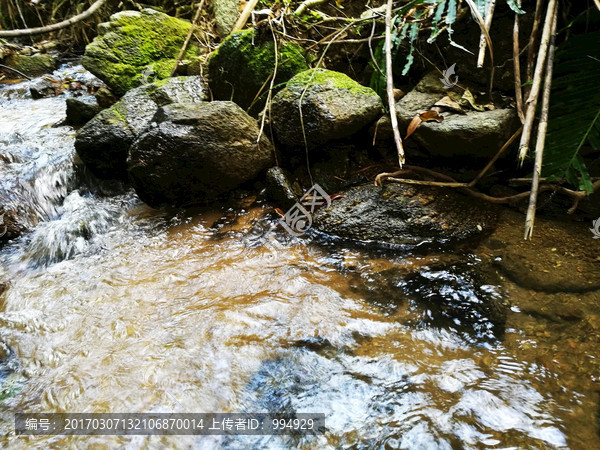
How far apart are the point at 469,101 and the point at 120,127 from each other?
3.37 meters

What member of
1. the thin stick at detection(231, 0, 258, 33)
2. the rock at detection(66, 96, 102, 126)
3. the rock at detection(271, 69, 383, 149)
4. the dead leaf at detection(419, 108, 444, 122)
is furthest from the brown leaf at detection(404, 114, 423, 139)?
the rock at detection(66, 96, 102, 126)

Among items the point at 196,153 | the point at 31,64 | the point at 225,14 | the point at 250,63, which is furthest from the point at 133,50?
the point at 31,64

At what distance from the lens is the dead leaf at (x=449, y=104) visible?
8.79 ft

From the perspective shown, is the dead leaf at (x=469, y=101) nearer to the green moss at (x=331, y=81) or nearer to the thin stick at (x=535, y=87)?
the thin stick at (x=535, y=87)

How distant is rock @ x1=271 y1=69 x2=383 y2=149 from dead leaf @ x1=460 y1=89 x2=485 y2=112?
25.7 inches

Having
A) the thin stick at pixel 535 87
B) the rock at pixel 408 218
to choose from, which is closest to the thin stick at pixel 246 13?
the rock at pixel 408 218

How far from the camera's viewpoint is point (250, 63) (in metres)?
3.59

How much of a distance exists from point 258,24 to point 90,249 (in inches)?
110

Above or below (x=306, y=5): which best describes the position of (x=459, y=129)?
below

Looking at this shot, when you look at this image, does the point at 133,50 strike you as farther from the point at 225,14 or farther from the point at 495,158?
the point at 495,158

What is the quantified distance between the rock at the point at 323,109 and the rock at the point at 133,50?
9.00 feet

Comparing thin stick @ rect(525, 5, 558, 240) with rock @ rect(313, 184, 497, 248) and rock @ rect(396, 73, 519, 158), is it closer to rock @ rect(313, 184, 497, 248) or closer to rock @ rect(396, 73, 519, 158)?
rock @ rect(396, 73, 519, 158)

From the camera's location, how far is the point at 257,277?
2.46 metres

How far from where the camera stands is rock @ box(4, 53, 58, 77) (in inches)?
286
